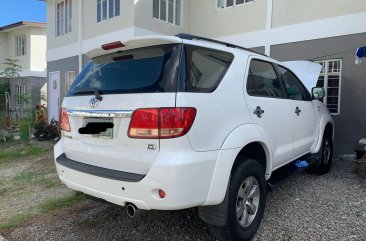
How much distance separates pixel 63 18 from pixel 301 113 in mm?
11794

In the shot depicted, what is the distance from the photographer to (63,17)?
1332cm

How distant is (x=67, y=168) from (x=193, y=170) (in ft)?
4.41

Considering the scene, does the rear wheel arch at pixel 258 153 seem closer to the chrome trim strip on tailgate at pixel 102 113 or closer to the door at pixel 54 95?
the chrome trim strip on tailgate at pixel 102 113

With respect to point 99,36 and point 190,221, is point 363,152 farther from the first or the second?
point 99,36

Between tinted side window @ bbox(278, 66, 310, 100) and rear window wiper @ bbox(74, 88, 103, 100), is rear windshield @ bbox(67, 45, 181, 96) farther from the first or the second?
tinted side window @ bbox(278, 66, 310, 100)

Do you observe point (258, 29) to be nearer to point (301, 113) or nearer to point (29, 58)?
point (301, 113)

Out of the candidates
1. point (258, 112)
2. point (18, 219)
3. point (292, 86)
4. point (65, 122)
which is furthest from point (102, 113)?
point (292, 86)

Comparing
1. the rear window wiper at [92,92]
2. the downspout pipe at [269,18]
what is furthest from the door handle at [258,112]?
the downspout pipe at [269,18]

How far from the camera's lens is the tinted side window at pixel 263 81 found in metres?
3.36

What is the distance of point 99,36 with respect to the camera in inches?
432

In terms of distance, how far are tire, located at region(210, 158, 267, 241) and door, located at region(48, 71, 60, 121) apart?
11.9m

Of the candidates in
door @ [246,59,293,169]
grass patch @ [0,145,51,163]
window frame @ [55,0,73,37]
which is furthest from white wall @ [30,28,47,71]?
door @ [246,59,293,169]

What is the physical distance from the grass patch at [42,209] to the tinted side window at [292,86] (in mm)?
3172

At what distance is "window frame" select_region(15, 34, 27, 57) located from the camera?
2038 centimetres
